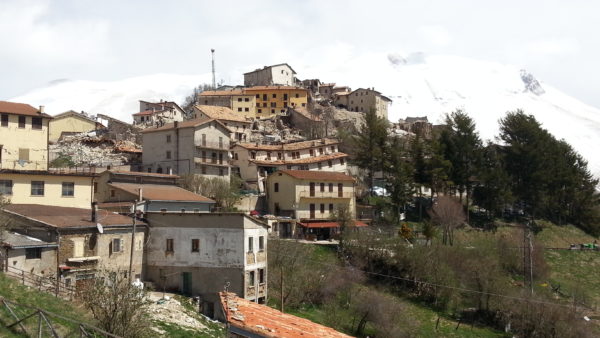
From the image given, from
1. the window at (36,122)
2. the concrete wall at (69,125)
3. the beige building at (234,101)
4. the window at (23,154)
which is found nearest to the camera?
the window at (23,154)

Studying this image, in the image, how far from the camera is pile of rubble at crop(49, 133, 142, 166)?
218 feet

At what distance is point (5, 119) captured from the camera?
1797 inches

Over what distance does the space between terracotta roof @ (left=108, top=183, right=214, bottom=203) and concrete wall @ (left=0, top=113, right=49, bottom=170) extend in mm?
6774

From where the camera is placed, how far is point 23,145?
46281 mm

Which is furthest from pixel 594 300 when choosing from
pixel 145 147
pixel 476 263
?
pixel 145 147

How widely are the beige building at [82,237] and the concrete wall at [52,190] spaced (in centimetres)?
274

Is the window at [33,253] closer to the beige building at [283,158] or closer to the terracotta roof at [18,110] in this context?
the terracotta roof at [18,110]

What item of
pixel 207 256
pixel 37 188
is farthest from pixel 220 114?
pixel 207 256

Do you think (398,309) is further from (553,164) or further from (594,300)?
(553,164)

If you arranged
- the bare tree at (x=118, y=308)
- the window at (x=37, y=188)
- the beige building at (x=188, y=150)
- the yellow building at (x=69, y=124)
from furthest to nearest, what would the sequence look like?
the yellow building at (x=69, y=124) → the beige building at (x=188, y=150) → the window at (x=37, y=188) → the bare tree at (x=118, y=308)

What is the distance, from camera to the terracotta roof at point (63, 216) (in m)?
31.4

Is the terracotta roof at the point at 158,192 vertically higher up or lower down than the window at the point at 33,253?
higher up

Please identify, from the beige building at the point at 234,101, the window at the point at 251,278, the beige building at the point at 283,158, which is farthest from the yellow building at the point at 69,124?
the window at the point at 251,278

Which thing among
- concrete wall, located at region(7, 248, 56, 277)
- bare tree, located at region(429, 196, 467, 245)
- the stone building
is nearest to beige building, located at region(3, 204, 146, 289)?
concrete wall, located at region(7, 248, 56, 277)
